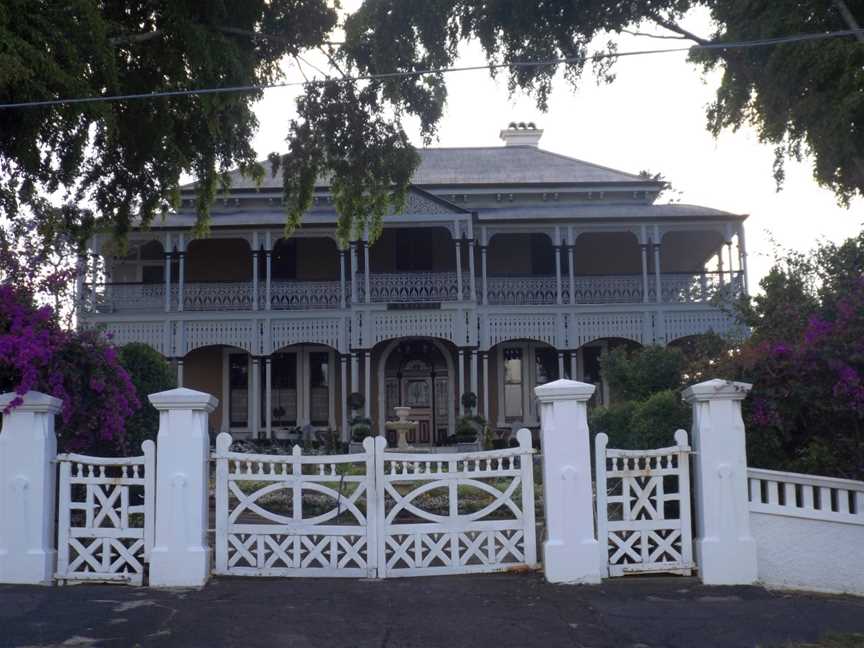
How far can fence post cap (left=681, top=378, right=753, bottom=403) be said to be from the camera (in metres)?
7.32

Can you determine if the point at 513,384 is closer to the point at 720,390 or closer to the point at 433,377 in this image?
the point at 433,377

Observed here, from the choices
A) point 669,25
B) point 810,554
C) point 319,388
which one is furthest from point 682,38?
point 319,388

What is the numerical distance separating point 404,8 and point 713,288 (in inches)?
511

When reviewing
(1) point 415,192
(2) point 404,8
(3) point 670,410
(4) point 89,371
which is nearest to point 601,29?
(2) point 404,8

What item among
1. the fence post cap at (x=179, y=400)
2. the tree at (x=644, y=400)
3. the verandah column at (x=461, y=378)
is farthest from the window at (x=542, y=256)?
the fence post cap at (x=179, y=400)

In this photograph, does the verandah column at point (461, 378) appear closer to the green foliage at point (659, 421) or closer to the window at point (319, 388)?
the window at point (319, 388)

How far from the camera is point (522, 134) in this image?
94.1ft

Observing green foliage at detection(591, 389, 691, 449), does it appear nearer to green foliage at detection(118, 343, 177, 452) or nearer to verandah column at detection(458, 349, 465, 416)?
green foliage at detection(118, 343, 177, 452)

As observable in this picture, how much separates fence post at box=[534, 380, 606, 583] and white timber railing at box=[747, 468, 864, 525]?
49.2 inches

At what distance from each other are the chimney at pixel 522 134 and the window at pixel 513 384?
7721 mm

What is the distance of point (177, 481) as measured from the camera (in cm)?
733

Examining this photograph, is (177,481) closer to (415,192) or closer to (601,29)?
(601,29)

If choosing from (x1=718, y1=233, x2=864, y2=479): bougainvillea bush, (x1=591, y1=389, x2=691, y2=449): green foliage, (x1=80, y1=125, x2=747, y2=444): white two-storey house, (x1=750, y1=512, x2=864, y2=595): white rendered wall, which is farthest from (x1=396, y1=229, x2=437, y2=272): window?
(x1=750, y1=512, x2=864, y2=595): white rendered wall

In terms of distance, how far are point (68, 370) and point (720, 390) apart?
5532mm
